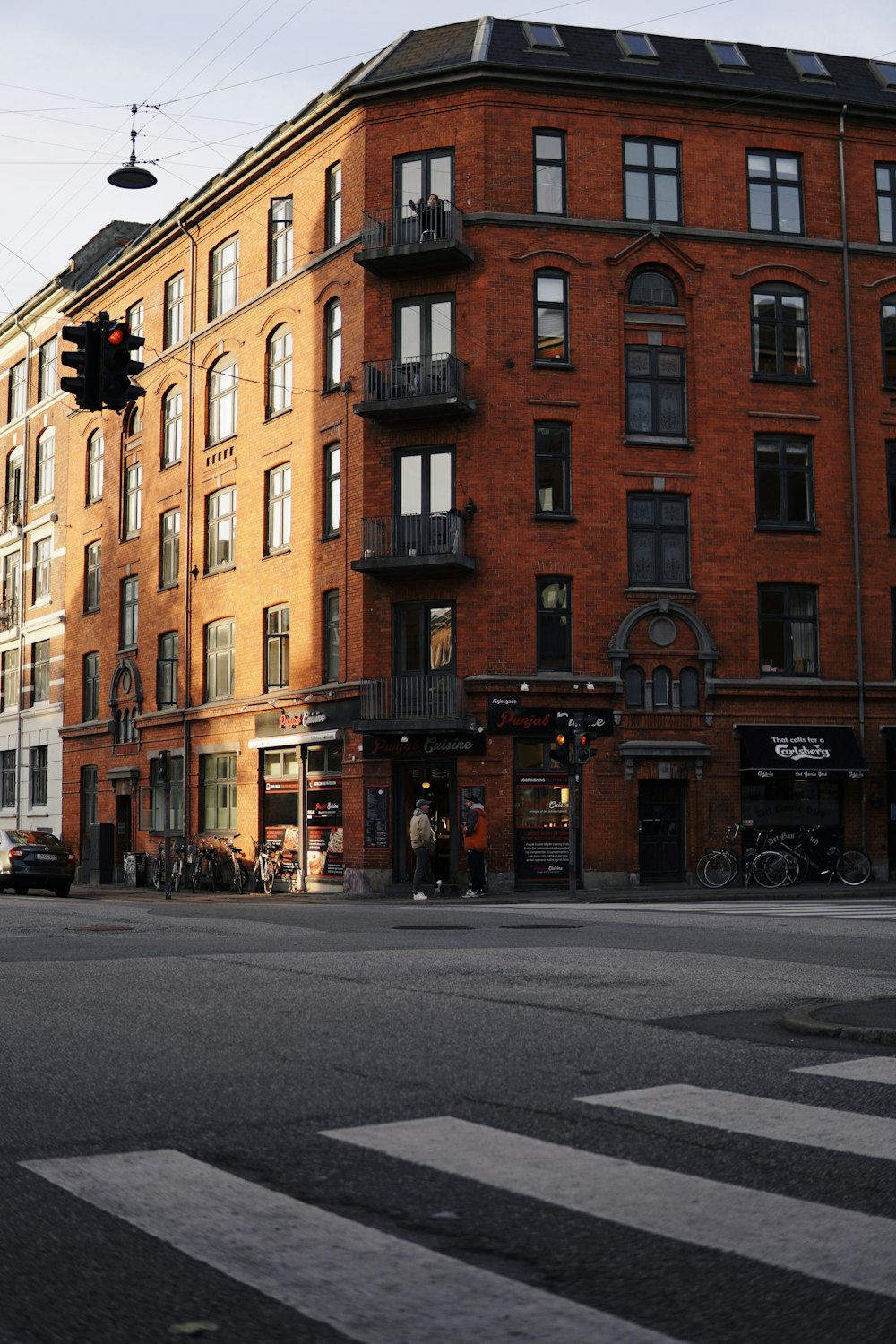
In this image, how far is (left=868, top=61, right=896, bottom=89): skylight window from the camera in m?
35.3

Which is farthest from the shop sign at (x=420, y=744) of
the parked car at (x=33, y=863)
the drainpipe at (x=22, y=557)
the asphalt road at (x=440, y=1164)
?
the drainpipe at (x=22, y=557)

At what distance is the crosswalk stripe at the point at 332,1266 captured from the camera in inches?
128

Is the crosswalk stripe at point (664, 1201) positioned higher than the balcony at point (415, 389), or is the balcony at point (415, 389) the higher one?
the balcony at point (415, 389)

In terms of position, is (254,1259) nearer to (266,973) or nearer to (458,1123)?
(458,1123)

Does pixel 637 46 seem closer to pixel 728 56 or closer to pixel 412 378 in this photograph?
pixel 728 56

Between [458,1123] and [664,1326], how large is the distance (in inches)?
89.2

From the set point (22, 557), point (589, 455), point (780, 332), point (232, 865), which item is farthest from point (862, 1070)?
point (22, 557)

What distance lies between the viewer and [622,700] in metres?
31.4

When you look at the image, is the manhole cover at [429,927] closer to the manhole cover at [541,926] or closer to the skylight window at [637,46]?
the manhole cover at [541,926]

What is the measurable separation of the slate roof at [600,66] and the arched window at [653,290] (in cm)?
404

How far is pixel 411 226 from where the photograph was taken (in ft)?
105

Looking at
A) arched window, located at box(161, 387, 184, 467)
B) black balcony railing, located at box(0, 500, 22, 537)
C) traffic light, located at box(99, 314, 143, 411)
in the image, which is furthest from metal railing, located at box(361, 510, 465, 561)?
black balcony railing, located at box(0, 500, 22, 537)

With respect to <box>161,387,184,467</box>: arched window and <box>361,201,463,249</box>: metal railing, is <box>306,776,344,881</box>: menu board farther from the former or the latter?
<box>161,387,184,467</box>: arched window

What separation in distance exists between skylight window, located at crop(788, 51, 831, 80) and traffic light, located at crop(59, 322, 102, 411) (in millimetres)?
A: 24954
